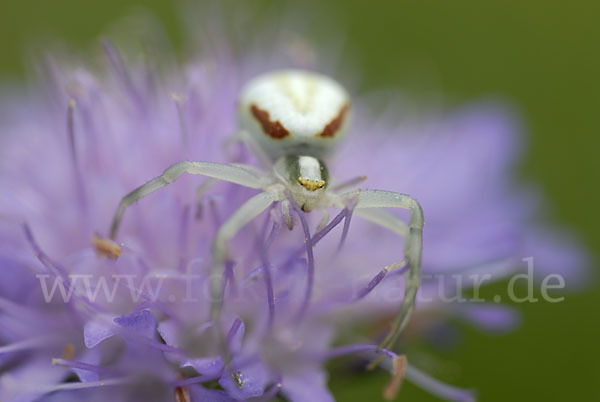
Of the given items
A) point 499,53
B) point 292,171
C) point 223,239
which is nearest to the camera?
point 223,239

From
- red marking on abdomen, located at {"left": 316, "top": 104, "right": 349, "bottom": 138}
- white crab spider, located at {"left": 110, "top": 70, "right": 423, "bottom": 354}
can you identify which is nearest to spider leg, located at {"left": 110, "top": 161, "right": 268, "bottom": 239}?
white crab spider, located at {"left": 110, "top": 70, "right": 423, "bottom": 354}

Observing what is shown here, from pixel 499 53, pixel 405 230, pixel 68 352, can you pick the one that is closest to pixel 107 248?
pixel 68 352

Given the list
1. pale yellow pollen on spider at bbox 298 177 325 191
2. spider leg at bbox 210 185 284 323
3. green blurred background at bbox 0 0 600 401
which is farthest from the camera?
green blurred background at bbox 0 0 600 401

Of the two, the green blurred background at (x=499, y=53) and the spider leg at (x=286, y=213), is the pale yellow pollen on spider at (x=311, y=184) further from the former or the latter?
the green blurred background at (x=499, y=53)

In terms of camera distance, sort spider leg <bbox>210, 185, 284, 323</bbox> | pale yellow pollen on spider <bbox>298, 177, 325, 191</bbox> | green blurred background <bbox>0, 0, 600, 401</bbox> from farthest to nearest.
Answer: green blurred background <bbox>0, 0, 600, 401</bbox>
pale yellow pollen on spider <bbox>298, 177, 325, 191</bbox>
spider leg <bbox>210, 185, 284, 323</bbox>

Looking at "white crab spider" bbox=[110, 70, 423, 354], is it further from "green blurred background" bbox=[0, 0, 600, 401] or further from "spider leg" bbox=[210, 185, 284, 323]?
"green blurred background" bbox=[0, 0, 600, 401]

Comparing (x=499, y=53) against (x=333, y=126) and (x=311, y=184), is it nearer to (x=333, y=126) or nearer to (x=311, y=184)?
(x=333, y=126)
